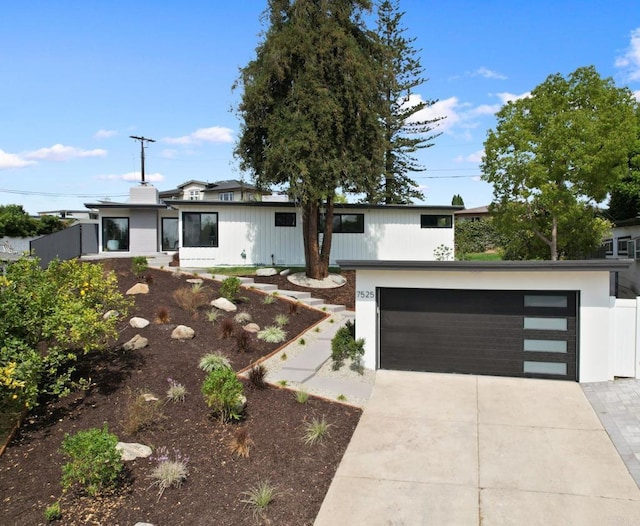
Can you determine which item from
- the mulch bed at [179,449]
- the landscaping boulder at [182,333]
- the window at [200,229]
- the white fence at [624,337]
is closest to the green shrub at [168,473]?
the mulch bed at [179,449]

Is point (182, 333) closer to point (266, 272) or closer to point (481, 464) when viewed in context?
point (481, 464)

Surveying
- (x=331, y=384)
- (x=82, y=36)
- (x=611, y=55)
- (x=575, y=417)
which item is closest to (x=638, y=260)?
(x=611, y=55)

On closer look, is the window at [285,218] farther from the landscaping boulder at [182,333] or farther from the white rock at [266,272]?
the landscaping boulder at [182,333]

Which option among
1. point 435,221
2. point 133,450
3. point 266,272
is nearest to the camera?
point 133,450

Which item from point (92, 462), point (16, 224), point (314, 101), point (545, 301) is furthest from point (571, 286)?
point (16, 224)

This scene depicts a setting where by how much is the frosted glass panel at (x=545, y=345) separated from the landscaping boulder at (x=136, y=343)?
26.0ft

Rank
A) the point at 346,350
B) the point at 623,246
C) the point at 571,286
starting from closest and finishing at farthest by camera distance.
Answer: the point at 571,286 → the point at 346,350 → the point at 623,246

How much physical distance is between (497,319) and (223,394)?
6.04m

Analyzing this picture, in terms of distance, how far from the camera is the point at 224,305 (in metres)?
12.9

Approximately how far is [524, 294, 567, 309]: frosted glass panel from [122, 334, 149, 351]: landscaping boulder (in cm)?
797

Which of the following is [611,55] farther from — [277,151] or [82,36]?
[82,36]

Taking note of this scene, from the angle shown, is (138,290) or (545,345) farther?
(138,290)

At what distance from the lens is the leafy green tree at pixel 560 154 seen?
16578mm

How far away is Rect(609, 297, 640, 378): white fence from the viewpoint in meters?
9.20
